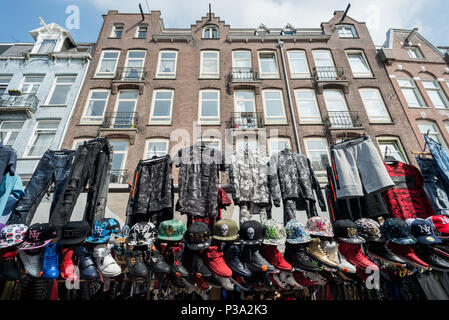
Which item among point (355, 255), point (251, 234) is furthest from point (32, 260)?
point (355, 255)

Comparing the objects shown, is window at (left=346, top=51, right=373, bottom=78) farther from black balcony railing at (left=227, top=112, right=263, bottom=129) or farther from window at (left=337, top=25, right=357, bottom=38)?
black balcony railing at (left=227, top=112, right=263, bottom=129)

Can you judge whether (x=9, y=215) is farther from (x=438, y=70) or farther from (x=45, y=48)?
(x=438, y=70)

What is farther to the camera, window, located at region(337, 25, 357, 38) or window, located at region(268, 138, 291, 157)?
window, located at region(337, 25, 357, 38)

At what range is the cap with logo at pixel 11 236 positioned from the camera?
291 cm

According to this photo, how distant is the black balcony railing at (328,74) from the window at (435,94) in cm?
602

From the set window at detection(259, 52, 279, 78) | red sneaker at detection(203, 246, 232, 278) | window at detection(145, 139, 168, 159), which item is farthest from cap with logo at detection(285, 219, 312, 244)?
window at detection(259, 52, 279, 78)

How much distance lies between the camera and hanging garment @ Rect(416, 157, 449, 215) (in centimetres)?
500

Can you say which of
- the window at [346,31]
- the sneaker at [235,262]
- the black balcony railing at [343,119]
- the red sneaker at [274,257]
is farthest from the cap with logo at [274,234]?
the window at [346,31]

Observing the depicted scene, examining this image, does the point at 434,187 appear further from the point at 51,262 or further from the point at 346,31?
the point at 346,31

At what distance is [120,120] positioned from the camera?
12.0 m

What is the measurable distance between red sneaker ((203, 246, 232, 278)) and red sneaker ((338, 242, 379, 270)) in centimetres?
200

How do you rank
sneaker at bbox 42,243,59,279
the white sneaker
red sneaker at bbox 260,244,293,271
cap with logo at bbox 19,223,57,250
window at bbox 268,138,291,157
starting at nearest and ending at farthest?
sneaker at bbox 42,243,59,279, cap with logo at bbox 19,223,57,250, the white sneaker, red sneaker at bbox 260,244,293,271, window at bbox 268,138,291,157

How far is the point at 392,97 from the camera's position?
12945 mm

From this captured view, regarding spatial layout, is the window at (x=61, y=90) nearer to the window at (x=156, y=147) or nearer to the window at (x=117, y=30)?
the window at (x=117, y=30)
